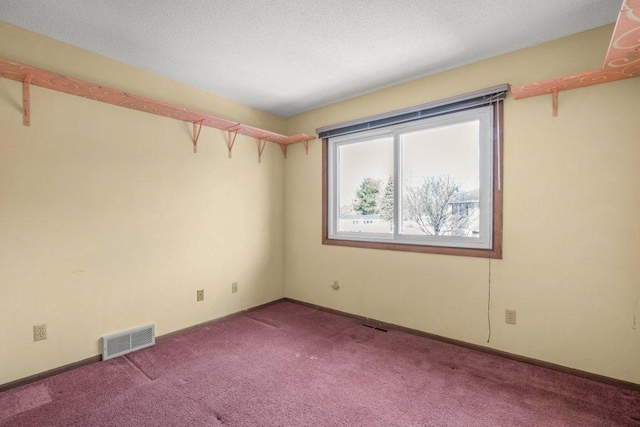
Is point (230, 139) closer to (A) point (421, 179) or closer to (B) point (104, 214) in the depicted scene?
(B) point (104, 214)

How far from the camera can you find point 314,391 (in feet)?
6.73

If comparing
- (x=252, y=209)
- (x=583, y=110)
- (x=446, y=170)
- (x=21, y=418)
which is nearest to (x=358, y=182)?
(x=446, y=170)

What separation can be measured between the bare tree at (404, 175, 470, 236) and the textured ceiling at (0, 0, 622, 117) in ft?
3.51

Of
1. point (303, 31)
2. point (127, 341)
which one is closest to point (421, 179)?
point (303, 31)

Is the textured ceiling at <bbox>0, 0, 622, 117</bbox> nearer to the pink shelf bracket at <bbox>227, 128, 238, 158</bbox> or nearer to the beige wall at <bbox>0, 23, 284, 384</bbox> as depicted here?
the beige wall at <bbox>0, 23, 284, 384</bbox>

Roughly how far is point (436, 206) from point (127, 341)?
3075mm

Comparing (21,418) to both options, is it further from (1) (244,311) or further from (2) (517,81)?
(2) (517,81)

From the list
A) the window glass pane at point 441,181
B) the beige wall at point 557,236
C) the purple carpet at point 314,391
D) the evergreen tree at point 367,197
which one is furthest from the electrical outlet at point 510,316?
the evergreen tree at point 367,197

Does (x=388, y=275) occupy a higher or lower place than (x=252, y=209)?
lower

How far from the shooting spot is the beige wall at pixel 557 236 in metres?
2.07

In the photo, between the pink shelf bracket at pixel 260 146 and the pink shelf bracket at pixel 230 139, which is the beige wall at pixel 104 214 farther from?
the pink shelf bracket at pixel 260 146

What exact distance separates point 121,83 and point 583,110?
12.1 feet

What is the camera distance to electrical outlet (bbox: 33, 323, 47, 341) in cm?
219

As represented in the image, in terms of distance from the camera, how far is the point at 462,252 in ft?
8.86
